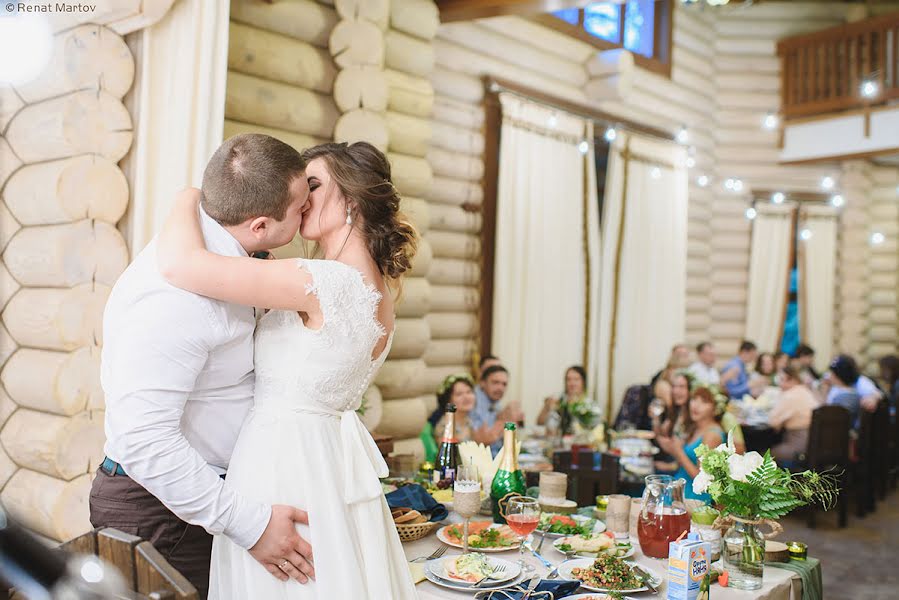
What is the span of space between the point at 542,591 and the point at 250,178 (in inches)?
53.6

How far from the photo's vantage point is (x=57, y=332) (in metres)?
3.56

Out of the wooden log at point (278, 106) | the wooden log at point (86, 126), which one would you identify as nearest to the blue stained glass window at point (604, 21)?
the wooden log at point (278, 106)

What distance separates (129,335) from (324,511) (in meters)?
0.65

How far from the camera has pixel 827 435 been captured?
6.91 meters

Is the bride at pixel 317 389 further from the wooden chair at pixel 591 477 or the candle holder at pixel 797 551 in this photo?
the wooden chair at pixel 591 477

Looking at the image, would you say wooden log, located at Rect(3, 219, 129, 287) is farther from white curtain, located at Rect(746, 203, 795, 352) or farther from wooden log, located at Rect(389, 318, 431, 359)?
white curtain, located at Rect(746, 203, 795, 352)

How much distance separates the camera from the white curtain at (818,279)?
38.3 ft

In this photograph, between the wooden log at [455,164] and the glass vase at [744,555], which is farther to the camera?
the wooden log at [455,164]

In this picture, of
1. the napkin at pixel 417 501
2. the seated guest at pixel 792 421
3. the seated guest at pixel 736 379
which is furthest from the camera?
the seated guest at pixel 736 379

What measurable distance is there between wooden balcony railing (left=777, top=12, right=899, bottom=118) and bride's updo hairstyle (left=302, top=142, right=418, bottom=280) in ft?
34.2

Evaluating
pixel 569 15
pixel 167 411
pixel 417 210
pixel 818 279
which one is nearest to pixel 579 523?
pixel 167 411

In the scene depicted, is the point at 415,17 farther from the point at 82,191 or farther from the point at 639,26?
the point at 639,26

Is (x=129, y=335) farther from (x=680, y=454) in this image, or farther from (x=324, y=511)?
(x=680, y=454)

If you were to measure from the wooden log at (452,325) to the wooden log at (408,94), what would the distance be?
6.30ft
